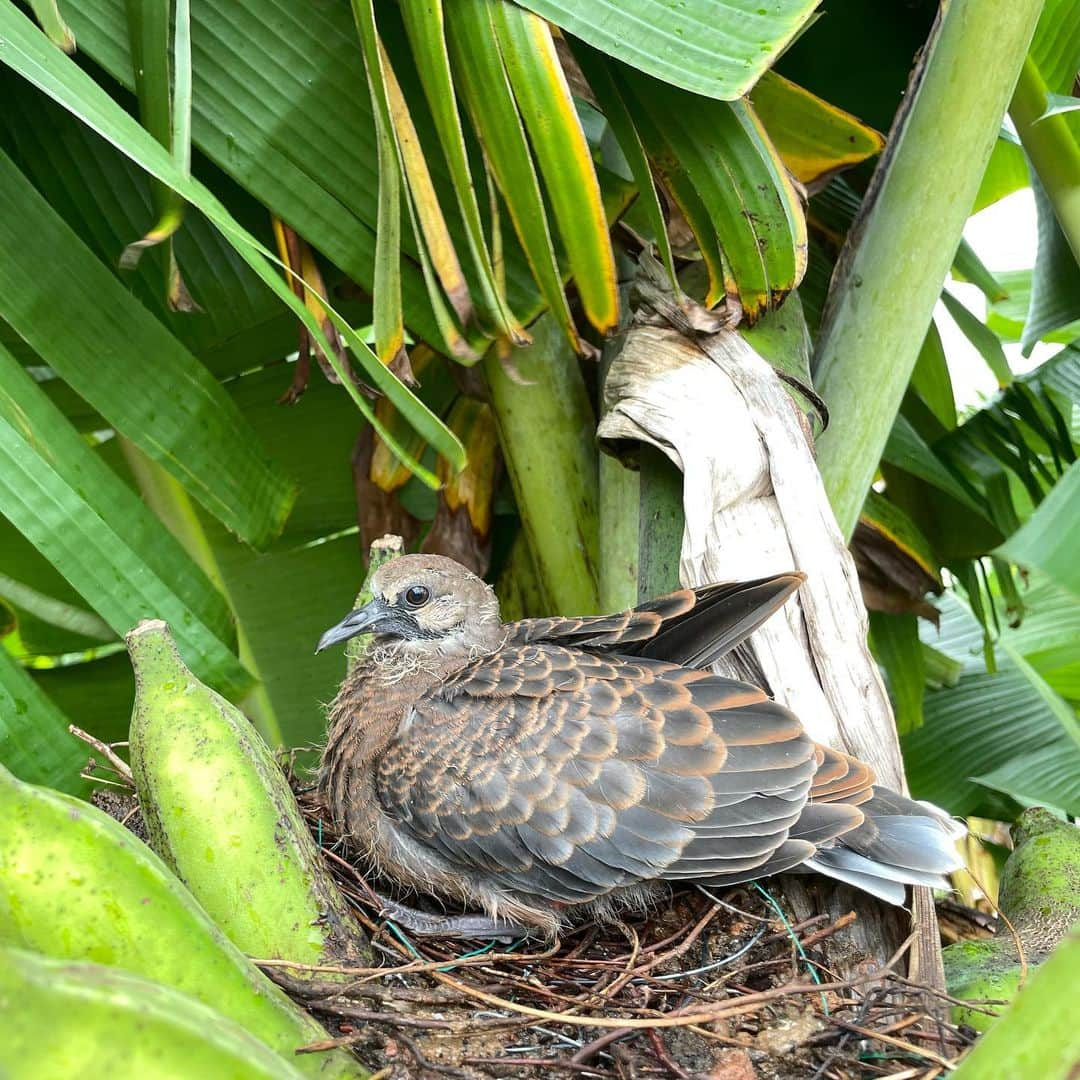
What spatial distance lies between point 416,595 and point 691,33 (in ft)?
3.23

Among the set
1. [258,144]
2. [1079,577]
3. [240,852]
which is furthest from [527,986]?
[258,144]

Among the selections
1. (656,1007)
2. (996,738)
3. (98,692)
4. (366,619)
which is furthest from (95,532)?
(996,738)

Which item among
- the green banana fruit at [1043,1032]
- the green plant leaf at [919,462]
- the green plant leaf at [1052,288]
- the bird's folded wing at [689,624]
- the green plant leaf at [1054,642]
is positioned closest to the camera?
the green banana fruit at [1043,1032]

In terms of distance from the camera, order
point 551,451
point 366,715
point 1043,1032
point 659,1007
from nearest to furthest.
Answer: point 1043,1032
point 659,1007
point 366,715
point 551,451

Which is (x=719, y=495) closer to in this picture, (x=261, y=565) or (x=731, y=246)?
(x=731, y=246)

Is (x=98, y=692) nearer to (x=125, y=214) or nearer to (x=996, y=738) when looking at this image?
(x=125, y=214)

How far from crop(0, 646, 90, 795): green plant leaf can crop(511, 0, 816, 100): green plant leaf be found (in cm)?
104

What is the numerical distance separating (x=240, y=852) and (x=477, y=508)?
1.12 m

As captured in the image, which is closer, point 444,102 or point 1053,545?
point 1053,545

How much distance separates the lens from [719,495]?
66.6 inches

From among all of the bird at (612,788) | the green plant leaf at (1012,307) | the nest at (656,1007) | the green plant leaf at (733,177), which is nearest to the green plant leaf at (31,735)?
the nest at (656,1007)

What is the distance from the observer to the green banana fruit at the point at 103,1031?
60 centimetres

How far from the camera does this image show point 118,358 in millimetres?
1643

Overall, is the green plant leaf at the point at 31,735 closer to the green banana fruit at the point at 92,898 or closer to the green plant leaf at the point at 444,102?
the green banana fruit at the point at 92,898
